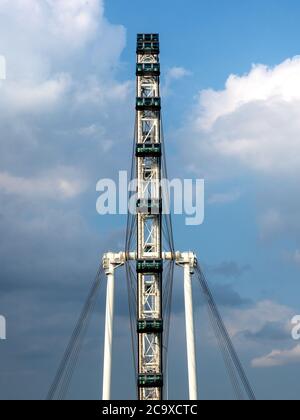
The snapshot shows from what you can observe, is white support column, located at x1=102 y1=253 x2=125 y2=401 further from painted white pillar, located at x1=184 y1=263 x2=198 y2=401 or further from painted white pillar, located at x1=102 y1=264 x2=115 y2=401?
painted white pillar, located at x1=184 y1=263 x2=198 y2=401

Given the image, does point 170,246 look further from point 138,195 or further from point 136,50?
point 136,50

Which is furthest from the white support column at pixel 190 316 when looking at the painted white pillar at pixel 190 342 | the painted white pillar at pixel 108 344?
the painted white pillar at pixel 108 344

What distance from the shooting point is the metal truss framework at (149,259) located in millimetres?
149875

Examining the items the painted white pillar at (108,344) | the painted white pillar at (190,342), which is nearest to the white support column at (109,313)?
the painted white pillar at (108,344)

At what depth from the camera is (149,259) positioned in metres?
152

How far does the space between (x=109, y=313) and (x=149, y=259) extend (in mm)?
10925

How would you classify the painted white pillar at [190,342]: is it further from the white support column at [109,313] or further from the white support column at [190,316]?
the white support column at [109,313]

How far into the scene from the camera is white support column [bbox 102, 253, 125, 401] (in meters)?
148

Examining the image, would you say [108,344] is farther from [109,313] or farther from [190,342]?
[190,342]

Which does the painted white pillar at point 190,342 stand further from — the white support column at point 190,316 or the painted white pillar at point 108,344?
the painted white pillar at point 108,344

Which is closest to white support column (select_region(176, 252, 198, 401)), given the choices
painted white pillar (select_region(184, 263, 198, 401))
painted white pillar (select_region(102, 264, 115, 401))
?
painted white pillar (select_region(184, 263, 198, 401))

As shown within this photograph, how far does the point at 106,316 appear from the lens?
15038cm

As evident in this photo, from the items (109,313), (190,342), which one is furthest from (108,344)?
(190,342)
